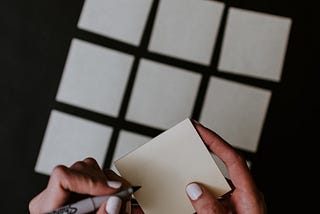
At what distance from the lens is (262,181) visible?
1098 mm

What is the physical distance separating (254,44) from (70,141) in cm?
53

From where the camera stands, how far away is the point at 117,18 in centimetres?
117

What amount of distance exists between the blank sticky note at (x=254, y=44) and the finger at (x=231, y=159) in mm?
497

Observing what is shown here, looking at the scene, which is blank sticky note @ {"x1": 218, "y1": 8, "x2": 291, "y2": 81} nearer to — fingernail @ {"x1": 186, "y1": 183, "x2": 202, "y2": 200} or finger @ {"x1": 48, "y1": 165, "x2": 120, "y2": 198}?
fingernail @ {"x1": 186, "y1": 183, "x2": 202, "y2": 200}

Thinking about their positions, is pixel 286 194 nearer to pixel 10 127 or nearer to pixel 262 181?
pixel 262 181

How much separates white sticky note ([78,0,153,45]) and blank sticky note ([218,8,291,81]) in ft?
0.73

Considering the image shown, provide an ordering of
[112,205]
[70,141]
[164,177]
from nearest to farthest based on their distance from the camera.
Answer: [112,205], [164,177], [70,141]

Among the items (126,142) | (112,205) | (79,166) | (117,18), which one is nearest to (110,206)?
(112,205)

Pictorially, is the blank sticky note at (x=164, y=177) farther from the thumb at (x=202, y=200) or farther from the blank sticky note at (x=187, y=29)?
the blank sticky note at (x=187, y=29)

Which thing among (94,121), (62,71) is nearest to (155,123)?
(94,121)

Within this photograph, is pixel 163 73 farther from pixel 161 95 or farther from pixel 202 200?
pixel 202 200

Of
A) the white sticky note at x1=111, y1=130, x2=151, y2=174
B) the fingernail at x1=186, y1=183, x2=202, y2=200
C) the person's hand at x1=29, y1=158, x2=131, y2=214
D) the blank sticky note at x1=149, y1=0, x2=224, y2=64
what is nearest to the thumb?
the fingernail at x1=186, y1=183, x2=202, y2=200

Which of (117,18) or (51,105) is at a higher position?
(117,18)

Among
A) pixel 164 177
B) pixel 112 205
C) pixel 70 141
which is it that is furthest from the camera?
pixel 70 141
